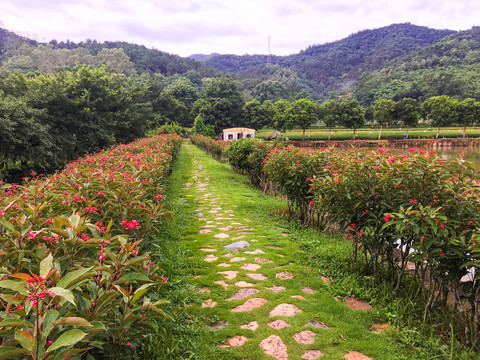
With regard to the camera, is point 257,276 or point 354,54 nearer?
point 257,276

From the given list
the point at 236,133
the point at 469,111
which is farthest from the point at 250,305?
the point at 469,111

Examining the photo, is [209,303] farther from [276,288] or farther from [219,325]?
[276,288]

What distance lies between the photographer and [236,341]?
91.7 inches

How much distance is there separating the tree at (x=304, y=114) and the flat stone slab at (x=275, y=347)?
37274mm

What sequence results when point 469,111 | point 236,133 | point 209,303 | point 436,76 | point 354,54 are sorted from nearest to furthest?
point 209,303, point 469,111, point 236,133, point 436,76, point 354,54

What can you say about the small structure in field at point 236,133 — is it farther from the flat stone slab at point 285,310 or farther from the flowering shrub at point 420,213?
the flat stone slab at point 285,310

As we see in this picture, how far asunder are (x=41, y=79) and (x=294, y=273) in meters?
17.3

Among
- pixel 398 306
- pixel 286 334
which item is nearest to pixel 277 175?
pixel 398 306

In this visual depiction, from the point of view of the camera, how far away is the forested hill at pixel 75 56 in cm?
6064

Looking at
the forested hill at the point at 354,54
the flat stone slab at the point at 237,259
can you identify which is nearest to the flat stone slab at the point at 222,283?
the flat stone slab at the point at 237,259

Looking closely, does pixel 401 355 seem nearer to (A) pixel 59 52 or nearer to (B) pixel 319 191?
(B) pixel 319 191

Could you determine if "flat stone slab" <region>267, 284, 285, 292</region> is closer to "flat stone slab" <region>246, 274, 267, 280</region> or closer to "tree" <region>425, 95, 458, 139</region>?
"flat stone slab" <region>246, 274, 267, 280</region>

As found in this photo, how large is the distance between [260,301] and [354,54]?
15268 cm

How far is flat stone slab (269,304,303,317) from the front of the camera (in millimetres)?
2666
